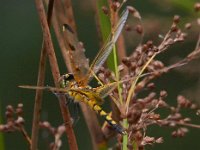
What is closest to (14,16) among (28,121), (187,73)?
(28,121)

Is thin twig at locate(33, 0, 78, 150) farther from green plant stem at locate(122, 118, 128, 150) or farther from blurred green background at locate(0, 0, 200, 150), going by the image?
blurred green background at locate(0, 0, 200, 150)

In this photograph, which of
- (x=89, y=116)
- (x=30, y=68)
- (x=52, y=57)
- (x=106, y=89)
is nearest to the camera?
(x=52, y=57)

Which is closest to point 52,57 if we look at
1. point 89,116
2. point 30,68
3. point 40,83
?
point 40,83

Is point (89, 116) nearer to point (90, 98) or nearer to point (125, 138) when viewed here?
point (90, 98)

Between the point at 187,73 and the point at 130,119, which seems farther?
the point at 187,73

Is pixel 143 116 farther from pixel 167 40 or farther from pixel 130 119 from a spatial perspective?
pixel 167 40

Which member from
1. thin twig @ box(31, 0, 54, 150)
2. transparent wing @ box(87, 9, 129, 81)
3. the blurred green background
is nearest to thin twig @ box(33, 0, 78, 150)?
thin twig @ box(31, 0, 54, 150)

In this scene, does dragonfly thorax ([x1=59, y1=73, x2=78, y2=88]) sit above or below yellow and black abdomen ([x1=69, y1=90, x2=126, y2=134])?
above
